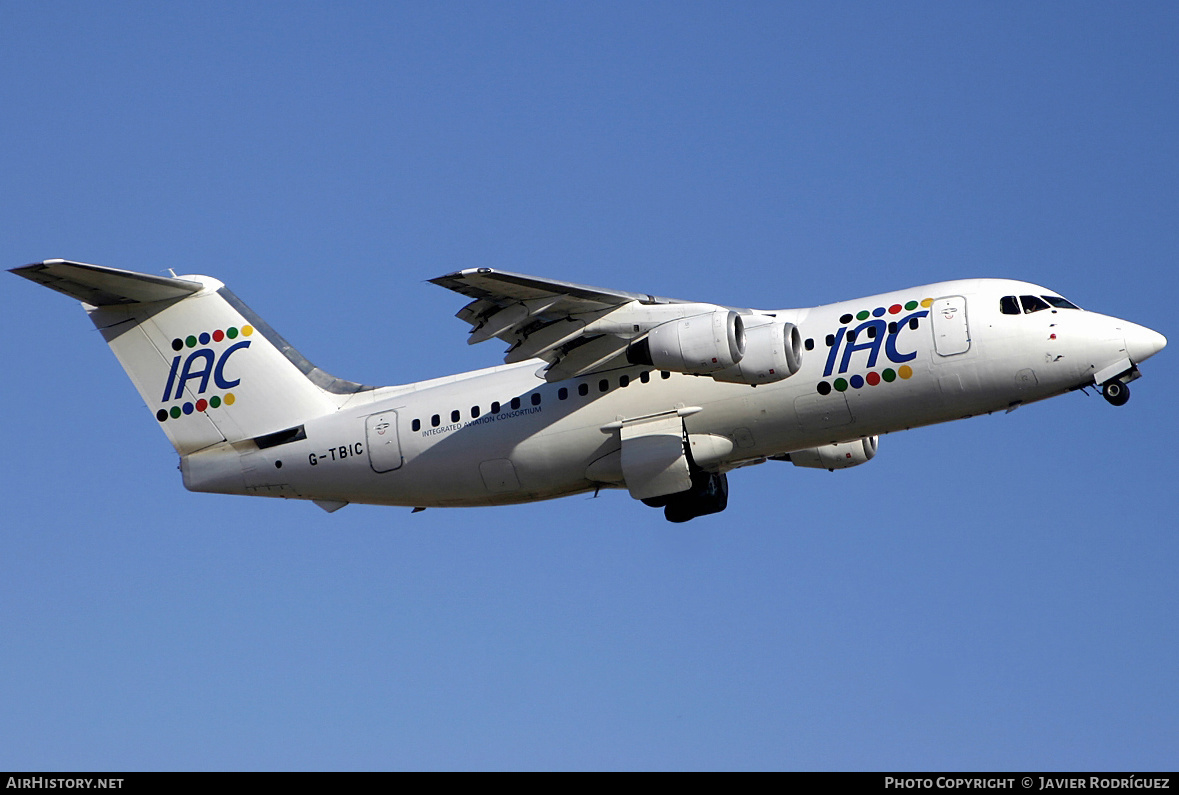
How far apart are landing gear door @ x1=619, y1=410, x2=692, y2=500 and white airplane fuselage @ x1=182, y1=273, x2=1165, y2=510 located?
0.60 ft

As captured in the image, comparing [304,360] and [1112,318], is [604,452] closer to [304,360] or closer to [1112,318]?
[304,360]

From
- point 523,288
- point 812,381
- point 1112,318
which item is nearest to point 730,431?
point 812,381

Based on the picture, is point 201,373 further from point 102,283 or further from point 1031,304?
point 1031,304

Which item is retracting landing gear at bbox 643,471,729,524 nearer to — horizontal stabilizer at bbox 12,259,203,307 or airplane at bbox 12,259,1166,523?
airplane at bbox 12,259,1166,523

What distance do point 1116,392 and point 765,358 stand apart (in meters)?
4.17

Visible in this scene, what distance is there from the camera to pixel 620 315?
18453 mm

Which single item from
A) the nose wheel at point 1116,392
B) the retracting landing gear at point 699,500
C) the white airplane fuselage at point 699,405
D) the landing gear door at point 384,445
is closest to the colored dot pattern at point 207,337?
the white airplane fuselage at point 699,405

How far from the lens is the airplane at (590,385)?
1764 centimetres

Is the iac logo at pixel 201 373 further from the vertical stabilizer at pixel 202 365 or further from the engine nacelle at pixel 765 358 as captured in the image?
the engine nacelle at pixel 765 358

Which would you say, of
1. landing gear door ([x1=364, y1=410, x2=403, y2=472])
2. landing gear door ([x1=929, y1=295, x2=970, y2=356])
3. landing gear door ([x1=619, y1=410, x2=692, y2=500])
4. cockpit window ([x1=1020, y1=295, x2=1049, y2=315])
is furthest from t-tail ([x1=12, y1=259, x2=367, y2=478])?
cockpit window ([x1=1020, y1=295, x2=1049, y2=315])

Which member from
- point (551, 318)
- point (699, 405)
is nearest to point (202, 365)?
point (551, 318)

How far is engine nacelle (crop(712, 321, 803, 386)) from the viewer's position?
1755 cm

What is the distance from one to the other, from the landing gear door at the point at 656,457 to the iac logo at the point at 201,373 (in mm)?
5906
